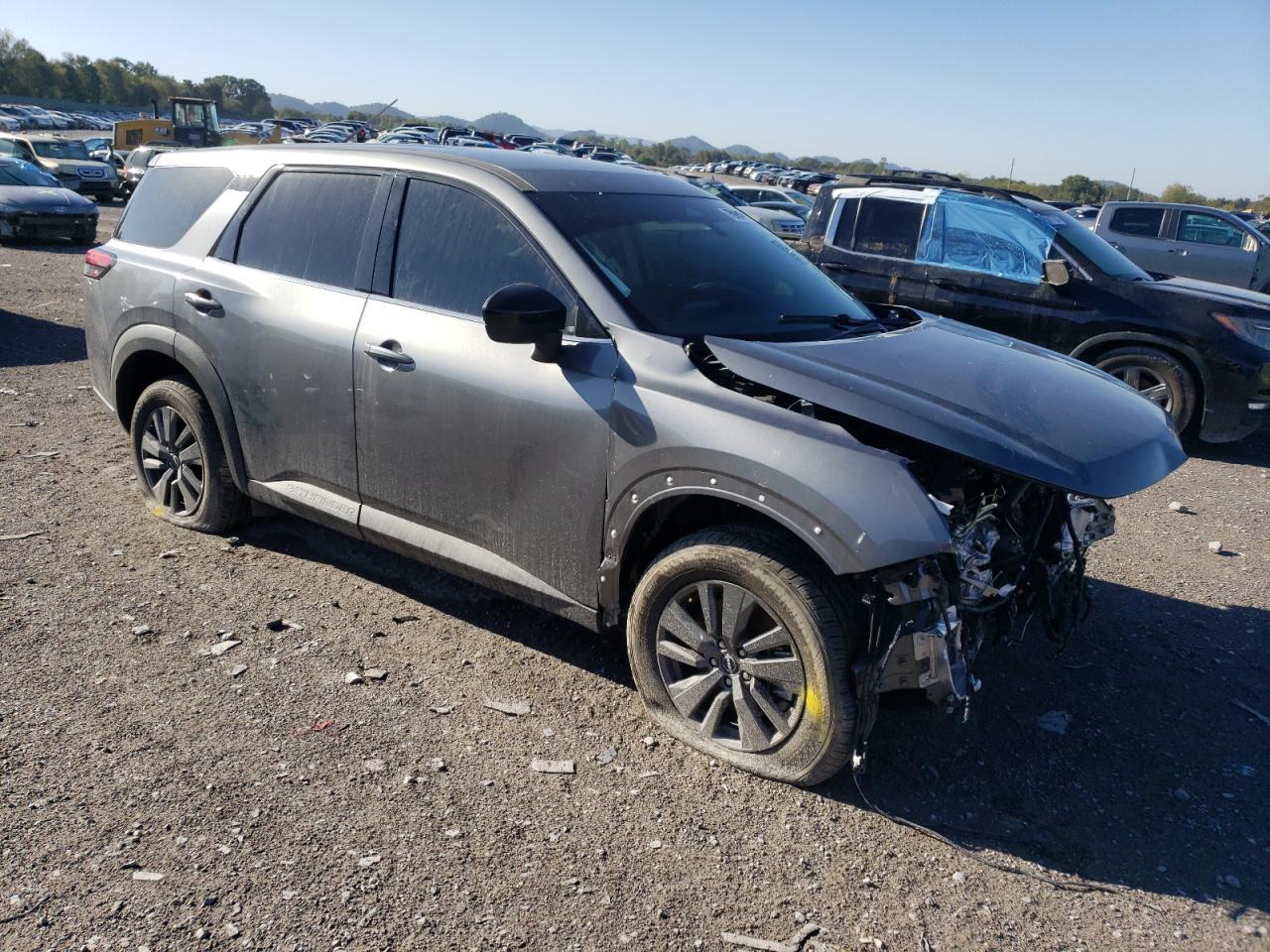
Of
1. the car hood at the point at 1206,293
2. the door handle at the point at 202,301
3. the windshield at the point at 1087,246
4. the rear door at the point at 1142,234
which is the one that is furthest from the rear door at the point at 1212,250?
the door handle at the point at 202,301

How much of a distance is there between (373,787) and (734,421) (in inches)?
65.9

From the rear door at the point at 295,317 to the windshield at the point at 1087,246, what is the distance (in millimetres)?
6426

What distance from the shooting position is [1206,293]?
26.4 ft

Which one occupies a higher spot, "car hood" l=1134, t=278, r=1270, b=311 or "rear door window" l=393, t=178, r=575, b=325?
"rear door window" l=393, t=178, r=575, b=325

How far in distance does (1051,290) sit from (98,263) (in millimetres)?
7099

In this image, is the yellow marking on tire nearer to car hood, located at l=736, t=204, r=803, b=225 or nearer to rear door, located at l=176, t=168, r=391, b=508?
rear door, located at l=176, t=168, r=391, b=508

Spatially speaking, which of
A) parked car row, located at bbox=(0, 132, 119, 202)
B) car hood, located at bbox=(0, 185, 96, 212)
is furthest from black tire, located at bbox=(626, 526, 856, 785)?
parked car row, located at bbox=(0, 132, 119, 202)

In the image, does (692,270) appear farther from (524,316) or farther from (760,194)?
(760,194)

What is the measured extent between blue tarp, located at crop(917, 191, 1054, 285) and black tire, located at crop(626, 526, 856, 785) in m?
6.29

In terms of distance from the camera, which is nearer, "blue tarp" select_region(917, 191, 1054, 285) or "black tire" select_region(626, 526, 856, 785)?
"black tire" select_region(626, 526, 856, 785)

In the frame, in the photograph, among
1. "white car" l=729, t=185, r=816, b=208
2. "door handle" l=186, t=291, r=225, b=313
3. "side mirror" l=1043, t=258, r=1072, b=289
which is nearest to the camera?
"door handle" l=186, t=291, r=225, b=313

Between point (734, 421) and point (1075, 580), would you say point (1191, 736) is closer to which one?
point (1075, 580)

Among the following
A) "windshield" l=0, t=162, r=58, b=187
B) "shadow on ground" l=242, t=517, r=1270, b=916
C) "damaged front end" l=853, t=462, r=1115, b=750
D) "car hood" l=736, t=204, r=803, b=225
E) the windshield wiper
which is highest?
the windshield wiper

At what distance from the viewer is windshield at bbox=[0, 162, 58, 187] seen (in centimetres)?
1756
